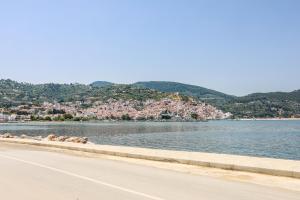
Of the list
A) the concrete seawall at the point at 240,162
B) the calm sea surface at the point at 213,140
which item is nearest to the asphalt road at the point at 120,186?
the concrete seawall at the point at 240,162

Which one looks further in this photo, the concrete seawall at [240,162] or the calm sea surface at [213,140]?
the calm sea surface at [213,140]

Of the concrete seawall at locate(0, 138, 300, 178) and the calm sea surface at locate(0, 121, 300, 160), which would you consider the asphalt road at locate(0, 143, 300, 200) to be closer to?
the concrete seawall at locate(0, 138, 300, 178)

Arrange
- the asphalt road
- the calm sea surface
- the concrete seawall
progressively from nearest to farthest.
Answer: the asphalt road → the concrete seawall → the calm sea surface

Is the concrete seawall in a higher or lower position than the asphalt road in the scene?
higher

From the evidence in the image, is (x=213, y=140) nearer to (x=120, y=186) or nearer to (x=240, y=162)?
(x=240, y=162)

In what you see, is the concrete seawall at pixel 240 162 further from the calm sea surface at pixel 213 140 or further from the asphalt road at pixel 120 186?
the calm sea surface at pixel 213 140

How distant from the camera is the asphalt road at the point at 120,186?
448 inches

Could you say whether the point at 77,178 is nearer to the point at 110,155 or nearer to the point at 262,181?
the point at 262,181

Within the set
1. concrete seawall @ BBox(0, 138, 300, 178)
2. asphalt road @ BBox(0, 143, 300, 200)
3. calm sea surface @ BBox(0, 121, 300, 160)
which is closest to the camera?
asphalt road @ BBox(0, 143, 300, 200)

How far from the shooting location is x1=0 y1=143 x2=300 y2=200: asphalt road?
448 inches

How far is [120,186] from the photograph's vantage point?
42.9ft

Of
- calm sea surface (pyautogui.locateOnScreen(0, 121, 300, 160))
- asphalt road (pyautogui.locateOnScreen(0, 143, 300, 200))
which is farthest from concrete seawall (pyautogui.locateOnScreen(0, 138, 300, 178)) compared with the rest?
calm sea surface (pyautogui.locateOnScreen(0, 121, 300, 160))

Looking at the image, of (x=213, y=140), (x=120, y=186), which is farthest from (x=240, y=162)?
(x=213, y=140)

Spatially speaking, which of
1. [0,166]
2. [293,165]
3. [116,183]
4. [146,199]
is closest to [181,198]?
[146,199]
